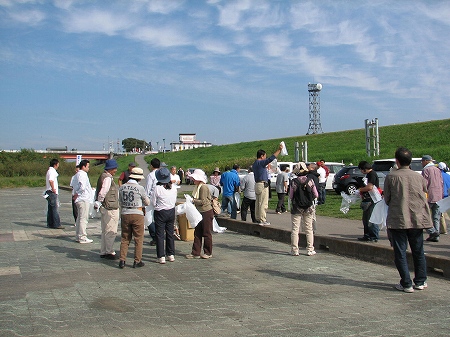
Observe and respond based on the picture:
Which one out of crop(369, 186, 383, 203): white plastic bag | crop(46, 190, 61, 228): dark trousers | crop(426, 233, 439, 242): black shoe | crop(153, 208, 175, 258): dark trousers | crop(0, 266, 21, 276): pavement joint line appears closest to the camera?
crop(0, 266, 21, 276): pavement joint line

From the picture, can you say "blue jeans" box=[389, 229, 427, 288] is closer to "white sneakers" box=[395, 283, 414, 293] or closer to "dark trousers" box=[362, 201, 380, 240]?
"white sneakers" box=[395, 283, 414, 293]

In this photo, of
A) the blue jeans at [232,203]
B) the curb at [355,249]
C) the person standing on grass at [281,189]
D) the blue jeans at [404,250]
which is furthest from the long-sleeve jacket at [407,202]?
the person standing on grass at [281,189]

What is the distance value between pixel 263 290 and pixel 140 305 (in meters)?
1.75

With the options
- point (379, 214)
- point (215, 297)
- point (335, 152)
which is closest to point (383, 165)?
point (379, 214)

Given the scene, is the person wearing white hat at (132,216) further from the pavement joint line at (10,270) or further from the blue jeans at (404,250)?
the blue jeans at (404,250)

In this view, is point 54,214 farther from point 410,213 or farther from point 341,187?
point 341,187

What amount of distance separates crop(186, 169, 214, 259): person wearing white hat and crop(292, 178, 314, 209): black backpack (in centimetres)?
168

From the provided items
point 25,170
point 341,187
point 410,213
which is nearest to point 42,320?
point 410,213

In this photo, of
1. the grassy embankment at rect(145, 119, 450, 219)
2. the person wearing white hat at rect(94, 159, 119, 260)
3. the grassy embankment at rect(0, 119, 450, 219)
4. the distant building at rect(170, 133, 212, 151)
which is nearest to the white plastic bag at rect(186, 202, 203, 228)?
the person wearing white hat at rect(94, 159, 119, 260)

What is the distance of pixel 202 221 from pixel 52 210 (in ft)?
21.7

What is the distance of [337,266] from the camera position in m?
8.99

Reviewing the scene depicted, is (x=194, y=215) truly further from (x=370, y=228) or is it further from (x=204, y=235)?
(x=370, y=228)

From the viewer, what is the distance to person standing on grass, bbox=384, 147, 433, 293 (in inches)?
271

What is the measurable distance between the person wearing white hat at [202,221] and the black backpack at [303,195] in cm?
168
